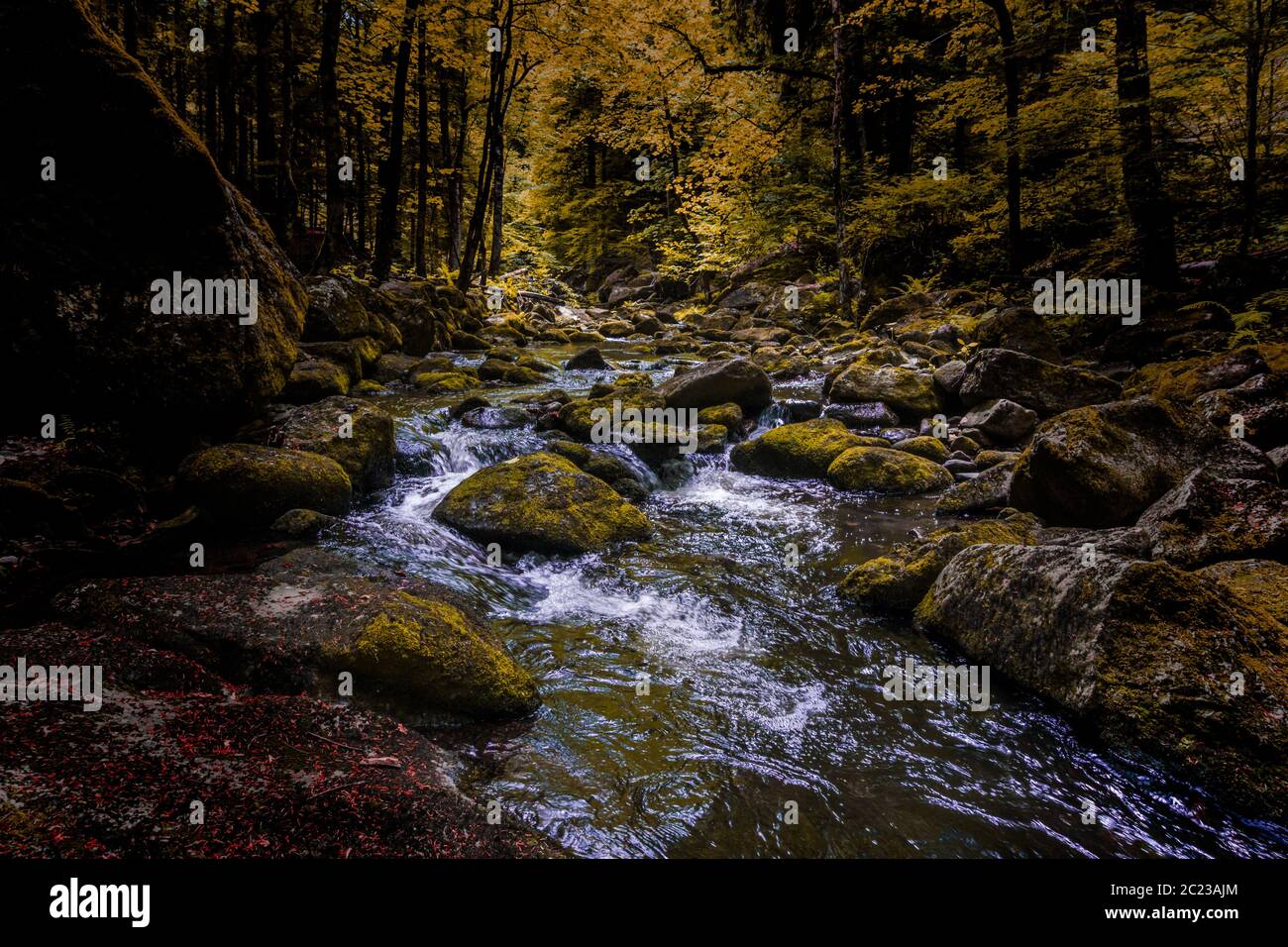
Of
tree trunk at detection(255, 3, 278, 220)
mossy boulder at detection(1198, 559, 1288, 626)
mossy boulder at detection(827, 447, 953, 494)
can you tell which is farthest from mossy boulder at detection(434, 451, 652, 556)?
tree trunk at detection(255, 3, 278, 220)

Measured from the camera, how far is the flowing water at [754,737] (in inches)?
121

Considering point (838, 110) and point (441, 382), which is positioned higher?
point (838, 110)

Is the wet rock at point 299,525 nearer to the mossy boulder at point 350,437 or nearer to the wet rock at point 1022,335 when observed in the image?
the mossy boulder at point 350,437

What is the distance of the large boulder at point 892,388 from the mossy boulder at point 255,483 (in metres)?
9.53

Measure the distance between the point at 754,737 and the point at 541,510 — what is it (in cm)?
378

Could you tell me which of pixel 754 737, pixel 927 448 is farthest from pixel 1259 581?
pixel 927 448

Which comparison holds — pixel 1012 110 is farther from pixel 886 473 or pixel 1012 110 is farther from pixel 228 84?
pixel 228 84

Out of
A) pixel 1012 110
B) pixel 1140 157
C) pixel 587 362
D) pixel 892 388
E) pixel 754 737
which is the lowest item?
pixel 754 737

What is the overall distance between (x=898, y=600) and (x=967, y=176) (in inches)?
613

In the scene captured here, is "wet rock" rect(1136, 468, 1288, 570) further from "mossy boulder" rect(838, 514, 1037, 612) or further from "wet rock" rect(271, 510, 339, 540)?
"wet rock" rect(271, 510, 339, 540)

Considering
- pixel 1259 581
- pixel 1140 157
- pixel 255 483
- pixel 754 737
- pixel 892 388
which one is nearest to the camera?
pixel 754 737

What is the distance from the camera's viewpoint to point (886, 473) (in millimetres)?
8750

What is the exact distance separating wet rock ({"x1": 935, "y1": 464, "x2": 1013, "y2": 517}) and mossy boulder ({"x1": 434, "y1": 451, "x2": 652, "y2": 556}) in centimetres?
409

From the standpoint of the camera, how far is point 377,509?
7.04 m
